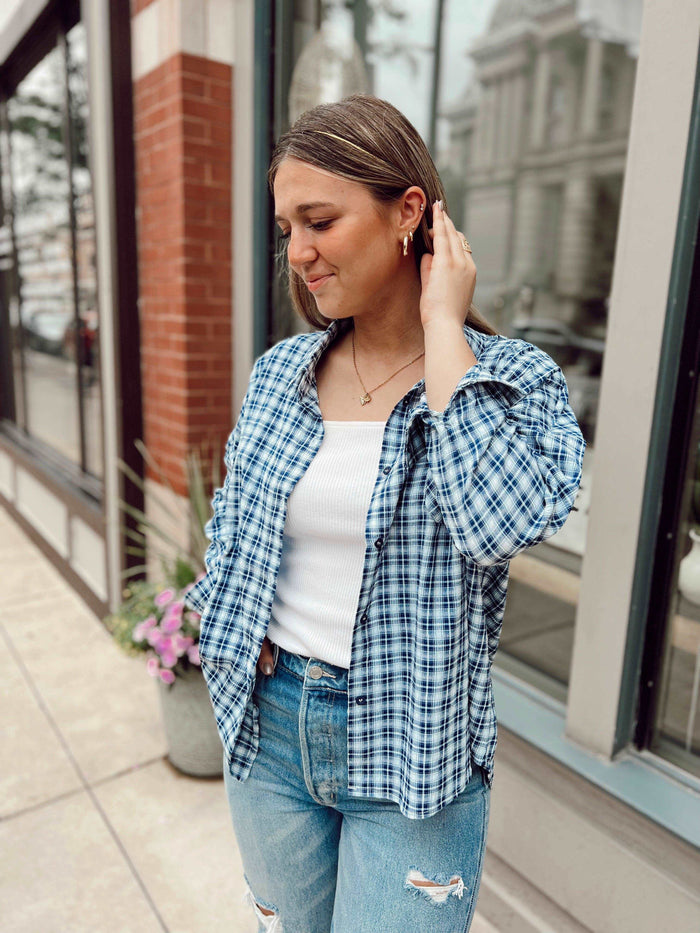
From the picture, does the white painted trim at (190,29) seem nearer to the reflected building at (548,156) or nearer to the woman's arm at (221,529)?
the woman's arm at (221,529)

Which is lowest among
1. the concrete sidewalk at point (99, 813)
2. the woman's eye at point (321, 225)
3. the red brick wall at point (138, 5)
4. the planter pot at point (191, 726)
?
the concrete sidewalk at point (99, 813)

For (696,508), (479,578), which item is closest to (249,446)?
(479,578)

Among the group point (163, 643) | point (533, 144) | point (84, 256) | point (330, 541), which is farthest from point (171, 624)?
point (533, 144)

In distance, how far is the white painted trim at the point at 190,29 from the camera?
2.85 metres

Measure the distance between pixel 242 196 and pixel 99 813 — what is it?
97.7 inches

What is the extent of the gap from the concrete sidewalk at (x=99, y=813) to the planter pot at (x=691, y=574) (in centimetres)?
111

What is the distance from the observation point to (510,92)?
25.1ft

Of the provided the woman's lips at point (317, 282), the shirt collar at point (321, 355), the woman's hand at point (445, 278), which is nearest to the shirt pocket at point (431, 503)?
the shirt collar at point (321, 355)

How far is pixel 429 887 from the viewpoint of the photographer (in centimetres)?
108

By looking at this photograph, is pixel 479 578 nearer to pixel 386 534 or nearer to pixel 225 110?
pixel 386 534

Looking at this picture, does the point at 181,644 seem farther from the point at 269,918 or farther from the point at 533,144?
the point at 533,144

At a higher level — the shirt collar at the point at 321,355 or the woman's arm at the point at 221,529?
the shirt collar at the point at 321,355

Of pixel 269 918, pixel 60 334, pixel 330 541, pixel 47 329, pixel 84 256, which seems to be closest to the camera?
pixel 330 541

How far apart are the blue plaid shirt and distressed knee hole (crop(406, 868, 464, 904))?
12 cm
